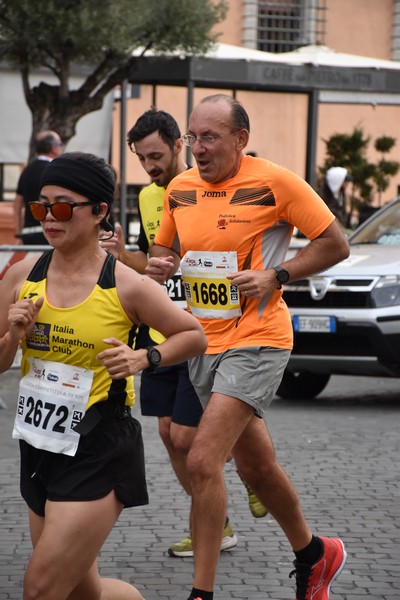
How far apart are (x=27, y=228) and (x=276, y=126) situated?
18.1m

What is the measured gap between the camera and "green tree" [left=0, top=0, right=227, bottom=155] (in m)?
20.5

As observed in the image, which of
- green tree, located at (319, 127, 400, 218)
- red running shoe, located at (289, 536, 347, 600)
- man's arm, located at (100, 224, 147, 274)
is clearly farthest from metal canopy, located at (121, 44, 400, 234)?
red running shoe, located at (289, 536, 347, 600)

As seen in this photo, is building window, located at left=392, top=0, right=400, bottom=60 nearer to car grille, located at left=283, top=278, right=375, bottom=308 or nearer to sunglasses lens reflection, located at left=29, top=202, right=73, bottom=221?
car grille, located at left=283, top=278, right=375, bottom=308

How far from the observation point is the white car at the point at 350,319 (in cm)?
1020

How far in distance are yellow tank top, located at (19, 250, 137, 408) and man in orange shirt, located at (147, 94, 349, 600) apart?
40.2 inches

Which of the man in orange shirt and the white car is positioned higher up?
the man in orange shirt

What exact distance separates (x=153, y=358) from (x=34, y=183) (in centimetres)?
824

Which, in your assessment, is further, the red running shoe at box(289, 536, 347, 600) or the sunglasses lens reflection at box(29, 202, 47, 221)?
the red running shoe at box(289, 536, 347, 600)

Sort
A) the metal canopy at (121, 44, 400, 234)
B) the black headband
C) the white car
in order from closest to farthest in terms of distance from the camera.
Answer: the black headband
the white car
the metal canopy at (121, 44, 400, 234)

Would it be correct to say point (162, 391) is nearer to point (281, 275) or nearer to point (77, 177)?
point (281, 275)

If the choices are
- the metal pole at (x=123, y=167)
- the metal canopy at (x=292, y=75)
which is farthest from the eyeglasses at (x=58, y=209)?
the metal canopy at (x=292, y=75)

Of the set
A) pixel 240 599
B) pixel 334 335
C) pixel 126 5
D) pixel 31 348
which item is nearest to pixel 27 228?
pixel 334 335

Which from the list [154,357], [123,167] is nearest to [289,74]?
[123,167]

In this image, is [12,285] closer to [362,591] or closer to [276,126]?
[362,591]
